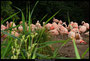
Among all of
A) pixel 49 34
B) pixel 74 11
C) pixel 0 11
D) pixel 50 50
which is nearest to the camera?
pixel 50 50

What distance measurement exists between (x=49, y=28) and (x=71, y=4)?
7.77 ft

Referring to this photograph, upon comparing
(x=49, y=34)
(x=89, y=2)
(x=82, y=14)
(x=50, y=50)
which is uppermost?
(x=89, y=2)

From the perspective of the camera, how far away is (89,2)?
217 inches

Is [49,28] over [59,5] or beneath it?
beneath

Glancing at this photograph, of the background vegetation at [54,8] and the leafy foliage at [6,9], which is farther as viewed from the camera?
the leafy foliage at [6,9]

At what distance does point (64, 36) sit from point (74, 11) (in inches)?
76.0

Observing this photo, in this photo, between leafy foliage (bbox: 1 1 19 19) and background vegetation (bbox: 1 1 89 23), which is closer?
background vegetation (bbox: 1 1 89 23)

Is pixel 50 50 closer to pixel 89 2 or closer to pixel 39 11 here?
pixel 39 11

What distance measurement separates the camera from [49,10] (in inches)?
199

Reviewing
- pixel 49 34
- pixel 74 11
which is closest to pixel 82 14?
pixel 74 11

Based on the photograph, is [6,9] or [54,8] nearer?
[54,8]

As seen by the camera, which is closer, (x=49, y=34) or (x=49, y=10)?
(x=49, y=34)

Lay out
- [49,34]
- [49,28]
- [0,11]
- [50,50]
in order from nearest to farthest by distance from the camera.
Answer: [50,50]
[49,34]
[49,28]
[0,11]

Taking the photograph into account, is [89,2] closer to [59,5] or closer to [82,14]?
[82,14]
